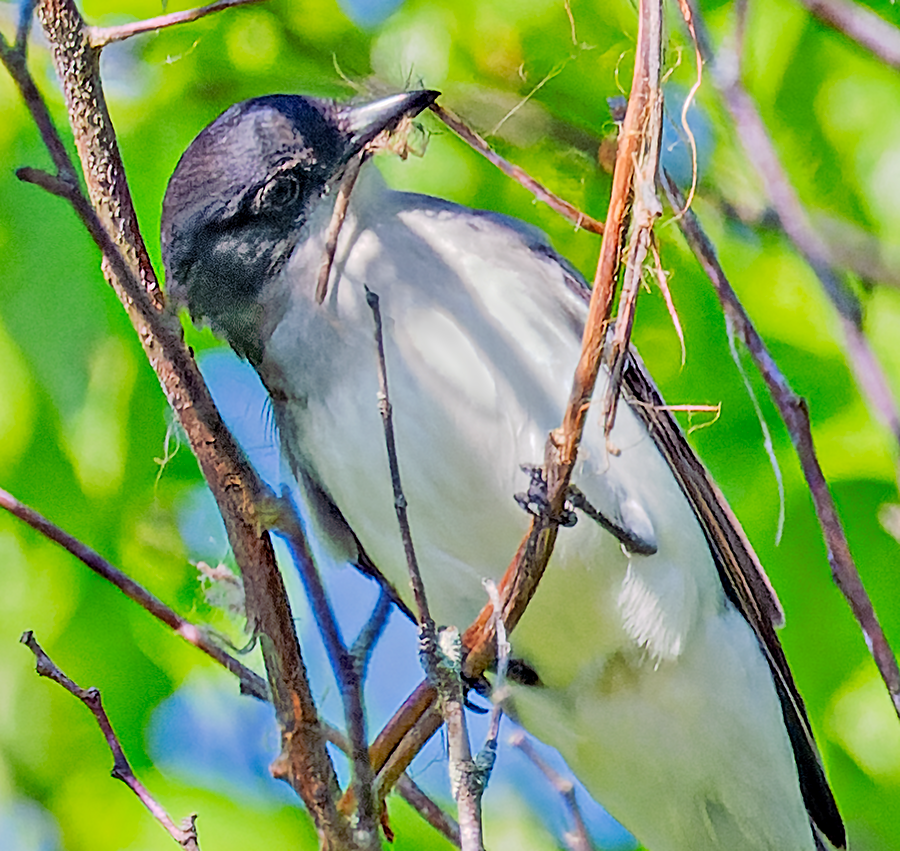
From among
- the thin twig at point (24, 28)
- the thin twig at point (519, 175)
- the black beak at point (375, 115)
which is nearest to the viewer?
the thin twig at point (24, 28)

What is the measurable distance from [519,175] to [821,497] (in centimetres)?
48

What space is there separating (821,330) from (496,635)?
30.2 inches

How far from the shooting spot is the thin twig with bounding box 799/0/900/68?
99 centimetres

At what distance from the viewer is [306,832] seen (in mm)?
1758

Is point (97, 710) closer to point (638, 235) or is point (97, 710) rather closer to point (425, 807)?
point (425, 807)

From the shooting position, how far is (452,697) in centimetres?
101

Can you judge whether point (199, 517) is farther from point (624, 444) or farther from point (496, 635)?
point (496, 635)

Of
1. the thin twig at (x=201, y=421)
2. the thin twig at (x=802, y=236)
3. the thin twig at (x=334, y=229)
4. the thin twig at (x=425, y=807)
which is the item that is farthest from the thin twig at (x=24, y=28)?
the thin twig at (x=425, y=807)

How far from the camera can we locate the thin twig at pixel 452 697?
0.92 m

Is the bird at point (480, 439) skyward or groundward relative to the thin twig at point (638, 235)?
skyward

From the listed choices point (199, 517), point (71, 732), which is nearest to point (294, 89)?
point (199, 517)

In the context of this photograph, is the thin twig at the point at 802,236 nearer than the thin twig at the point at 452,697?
No

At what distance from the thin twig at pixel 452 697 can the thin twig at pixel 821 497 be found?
0.34m

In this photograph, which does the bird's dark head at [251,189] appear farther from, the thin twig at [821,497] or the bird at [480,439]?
the thin twig at [821,497]
